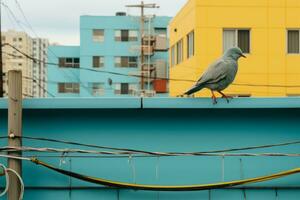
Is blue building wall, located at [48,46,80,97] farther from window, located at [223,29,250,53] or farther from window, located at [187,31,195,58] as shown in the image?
window, located at [223,29,250,53]

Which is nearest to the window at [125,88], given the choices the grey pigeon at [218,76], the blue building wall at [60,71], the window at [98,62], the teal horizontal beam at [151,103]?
the window at [98,62]

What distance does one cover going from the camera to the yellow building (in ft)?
85.2

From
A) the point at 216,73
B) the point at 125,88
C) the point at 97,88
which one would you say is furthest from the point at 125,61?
the point at 216,73

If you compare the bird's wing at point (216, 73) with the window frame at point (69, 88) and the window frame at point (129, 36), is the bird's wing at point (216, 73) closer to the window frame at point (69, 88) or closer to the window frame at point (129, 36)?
the window frame at point (129, 36)

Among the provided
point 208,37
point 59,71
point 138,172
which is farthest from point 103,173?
point 59,71

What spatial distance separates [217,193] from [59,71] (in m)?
57.4

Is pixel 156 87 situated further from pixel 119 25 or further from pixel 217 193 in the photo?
pixel 217 193

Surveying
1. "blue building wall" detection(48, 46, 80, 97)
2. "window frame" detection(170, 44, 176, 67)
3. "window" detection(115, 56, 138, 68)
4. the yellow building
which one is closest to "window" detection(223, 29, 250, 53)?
the yellow building

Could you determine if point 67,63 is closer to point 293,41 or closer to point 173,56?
point 173,56

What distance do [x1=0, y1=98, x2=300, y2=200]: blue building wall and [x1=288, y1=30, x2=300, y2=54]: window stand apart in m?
21.7

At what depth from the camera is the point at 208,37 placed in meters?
26.1

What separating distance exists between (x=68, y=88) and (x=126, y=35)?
9228mm

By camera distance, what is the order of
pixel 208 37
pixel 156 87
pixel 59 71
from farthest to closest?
1. pixel 59 71
2. pixel 156 87
3. pixel 208 37

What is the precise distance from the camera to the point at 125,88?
194 ft
